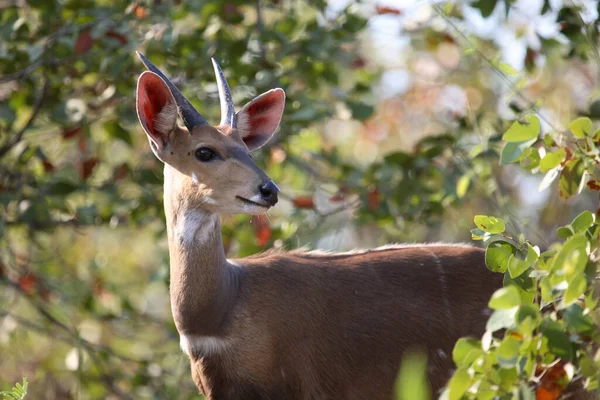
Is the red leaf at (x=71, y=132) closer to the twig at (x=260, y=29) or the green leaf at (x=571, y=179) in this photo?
the twig at (x=260, y=29)

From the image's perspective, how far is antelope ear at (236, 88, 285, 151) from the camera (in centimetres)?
572

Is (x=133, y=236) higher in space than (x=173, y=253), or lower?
lower

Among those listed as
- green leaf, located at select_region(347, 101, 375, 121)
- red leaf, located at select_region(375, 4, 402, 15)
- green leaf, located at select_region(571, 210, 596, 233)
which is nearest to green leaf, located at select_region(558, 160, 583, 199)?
green leaf, located at select_region(571, 210, 596, 233)

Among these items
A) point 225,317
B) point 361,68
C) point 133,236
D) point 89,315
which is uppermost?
point 225,317

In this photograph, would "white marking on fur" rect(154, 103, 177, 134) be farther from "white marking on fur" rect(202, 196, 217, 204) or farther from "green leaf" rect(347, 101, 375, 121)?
"green leaf" rect(347, 101, 375, 121)

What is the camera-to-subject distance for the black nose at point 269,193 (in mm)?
4805

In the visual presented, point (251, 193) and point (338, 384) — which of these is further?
point (338, 384)

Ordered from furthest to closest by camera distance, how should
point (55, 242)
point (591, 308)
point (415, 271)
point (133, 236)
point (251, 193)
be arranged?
1. point (133, 236)
2. point (55, 242)
3. point (415, 271)
4. point (251, 193)
5. point (591, 308)

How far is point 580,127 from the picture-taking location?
3730 millimetres

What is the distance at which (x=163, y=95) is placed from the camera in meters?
5.17

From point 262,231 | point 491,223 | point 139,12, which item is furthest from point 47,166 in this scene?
point 491,223

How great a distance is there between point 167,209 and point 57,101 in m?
2.77

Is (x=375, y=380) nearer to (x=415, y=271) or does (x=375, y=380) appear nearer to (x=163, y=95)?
(x=415, y=271)

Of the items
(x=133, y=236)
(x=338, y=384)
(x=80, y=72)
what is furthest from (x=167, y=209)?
(x=133, y=236)
